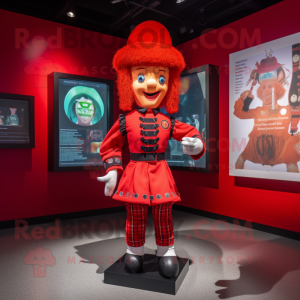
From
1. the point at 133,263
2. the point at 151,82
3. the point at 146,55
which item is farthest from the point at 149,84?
the point at 133,263

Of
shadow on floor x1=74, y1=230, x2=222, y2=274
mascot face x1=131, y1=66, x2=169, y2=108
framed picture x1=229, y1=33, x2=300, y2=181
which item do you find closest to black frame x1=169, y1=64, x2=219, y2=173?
framed picture x1=229, y1=33, x2=300, y2=181

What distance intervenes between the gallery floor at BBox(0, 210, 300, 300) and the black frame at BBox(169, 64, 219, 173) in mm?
769

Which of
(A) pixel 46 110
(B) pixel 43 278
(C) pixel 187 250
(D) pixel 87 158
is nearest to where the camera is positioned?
(B) pixel 43 278

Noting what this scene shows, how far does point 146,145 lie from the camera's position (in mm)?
1858

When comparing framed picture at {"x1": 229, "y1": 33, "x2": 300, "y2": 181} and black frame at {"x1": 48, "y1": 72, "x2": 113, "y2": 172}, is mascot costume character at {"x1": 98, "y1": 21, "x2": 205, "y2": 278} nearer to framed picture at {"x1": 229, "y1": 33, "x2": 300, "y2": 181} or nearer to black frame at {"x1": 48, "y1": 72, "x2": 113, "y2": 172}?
framed picture at {"x1": 229, "y1": 33, "x2": 300, "y2": 181}

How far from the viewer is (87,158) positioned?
3.72 m

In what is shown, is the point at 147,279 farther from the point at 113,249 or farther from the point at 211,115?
the point at 211,115

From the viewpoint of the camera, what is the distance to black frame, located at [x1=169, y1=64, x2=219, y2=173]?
3477 millimetres

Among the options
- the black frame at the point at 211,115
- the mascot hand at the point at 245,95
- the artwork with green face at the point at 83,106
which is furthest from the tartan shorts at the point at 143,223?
the artwork with green face at the point at 83,106

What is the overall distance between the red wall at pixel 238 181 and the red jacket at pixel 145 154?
5.08 ft

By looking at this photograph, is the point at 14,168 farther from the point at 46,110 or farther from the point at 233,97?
the point at 233,97

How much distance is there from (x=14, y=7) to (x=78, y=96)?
4.57ft

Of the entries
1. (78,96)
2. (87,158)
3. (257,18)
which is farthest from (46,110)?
(257,18)

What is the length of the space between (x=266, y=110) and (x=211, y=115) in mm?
711
